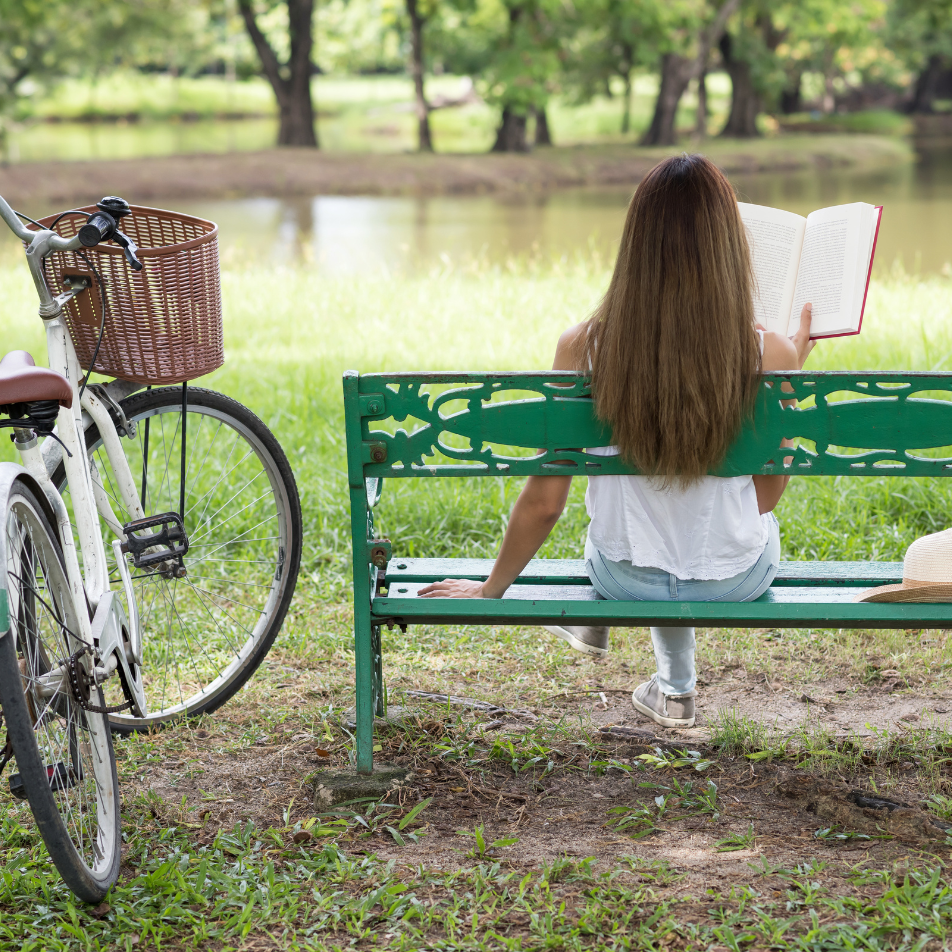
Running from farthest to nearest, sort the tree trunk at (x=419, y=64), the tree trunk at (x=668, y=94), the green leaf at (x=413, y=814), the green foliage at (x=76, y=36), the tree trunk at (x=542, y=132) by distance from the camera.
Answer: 1. the tree trunk at (x=542, y=132)
2. the tree trunk at (x=668, y=94)
3. the green foliage at (x=76, y=36)
4. the tree trunk at (x=419, y=64)
5. the green leaf at (x=413, y=814)

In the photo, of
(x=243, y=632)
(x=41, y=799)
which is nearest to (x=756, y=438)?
(x=41, y=799)

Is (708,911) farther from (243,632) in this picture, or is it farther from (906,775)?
(243,632)

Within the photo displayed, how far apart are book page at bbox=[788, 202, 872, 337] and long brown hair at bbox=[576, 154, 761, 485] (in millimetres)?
328

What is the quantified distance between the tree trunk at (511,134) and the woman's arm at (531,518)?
29640mm

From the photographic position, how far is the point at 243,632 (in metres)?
3.89

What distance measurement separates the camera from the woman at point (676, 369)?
2471 millimetres

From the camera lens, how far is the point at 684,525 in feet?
8.96

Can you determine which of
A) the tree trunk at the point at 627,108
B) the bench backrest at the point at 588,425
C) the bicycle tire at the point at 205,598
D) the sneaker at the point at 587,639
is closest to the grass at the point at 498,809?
the bicycle tire at the point at 205,598

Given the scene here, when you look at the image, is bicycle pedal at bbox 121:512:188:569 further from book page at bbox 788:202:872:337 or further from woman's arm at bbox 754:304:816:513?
book page at bbox 788:202:872:337

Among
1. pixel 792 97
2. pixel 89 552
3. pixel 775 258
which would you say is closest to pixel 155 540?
pixel 89 552

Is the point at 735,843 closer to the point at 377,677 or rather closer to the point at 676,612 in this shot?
the point at 676,612

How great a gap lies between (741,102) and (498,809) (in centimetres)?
3745

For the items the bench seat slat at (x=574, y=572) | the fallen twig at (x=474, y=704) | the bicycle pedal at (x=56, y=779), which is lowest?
the fallen twig at (x=474, y=704)

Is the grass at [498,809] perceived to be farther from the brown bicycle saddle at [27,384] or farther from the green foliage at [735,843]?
Answer: the brown bicycle saddle at [27,384]
